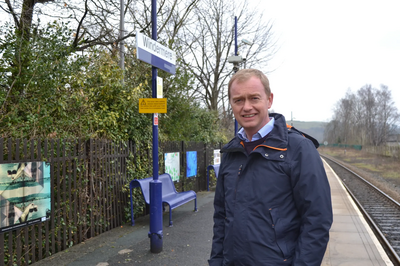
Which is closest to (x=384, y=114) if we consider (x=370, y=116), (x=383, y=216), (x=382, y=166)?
(x=370, y=116)

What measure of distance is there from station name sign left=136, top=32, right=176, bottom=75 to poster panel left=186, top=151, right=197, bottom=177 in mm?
5243

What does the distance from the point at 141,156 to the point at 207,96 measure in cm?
1677

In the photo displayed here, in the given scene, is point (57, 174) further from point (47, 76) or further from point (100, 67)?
point (100, 67)

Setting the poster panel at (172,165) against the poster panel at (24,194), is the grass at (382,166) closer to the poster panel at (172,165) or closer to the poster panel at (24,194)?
the poster panel at (172,165)

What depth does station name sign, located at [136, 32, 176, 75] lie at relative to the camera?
15.6 feet

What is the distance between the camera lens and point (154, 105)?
17.3 ft

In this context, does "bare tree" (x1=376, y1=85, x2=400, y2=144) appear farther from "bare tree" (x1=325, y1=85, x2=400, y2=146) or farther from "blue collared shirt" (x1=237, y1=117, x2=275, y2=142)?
"blue collared shirt" (x1=237, y1=117, x2=275, y2=142)

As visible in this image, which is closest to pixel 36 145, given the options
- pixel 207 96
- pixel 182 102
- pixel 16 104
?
pixel 16 104

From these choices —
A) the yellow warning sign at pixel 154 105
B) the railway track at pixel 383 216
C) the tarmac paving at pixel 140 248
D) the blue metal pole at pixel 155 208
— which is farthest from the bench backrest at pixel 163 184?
the railway track at pixel 383 216

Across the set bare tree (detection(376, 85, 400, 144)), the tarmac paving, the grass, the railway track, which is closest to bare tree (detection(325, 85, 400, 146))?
bare tree (detection(376, 85, 400, 144))

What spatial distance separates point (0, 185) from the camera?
416 centimetres

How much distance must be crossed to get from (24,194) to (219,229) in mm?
3410

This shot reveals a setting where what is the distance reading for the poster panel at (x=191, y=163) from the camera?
34.9 ft

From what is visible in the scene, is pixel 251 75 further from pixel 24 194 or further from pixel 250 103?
pixel 24 194
